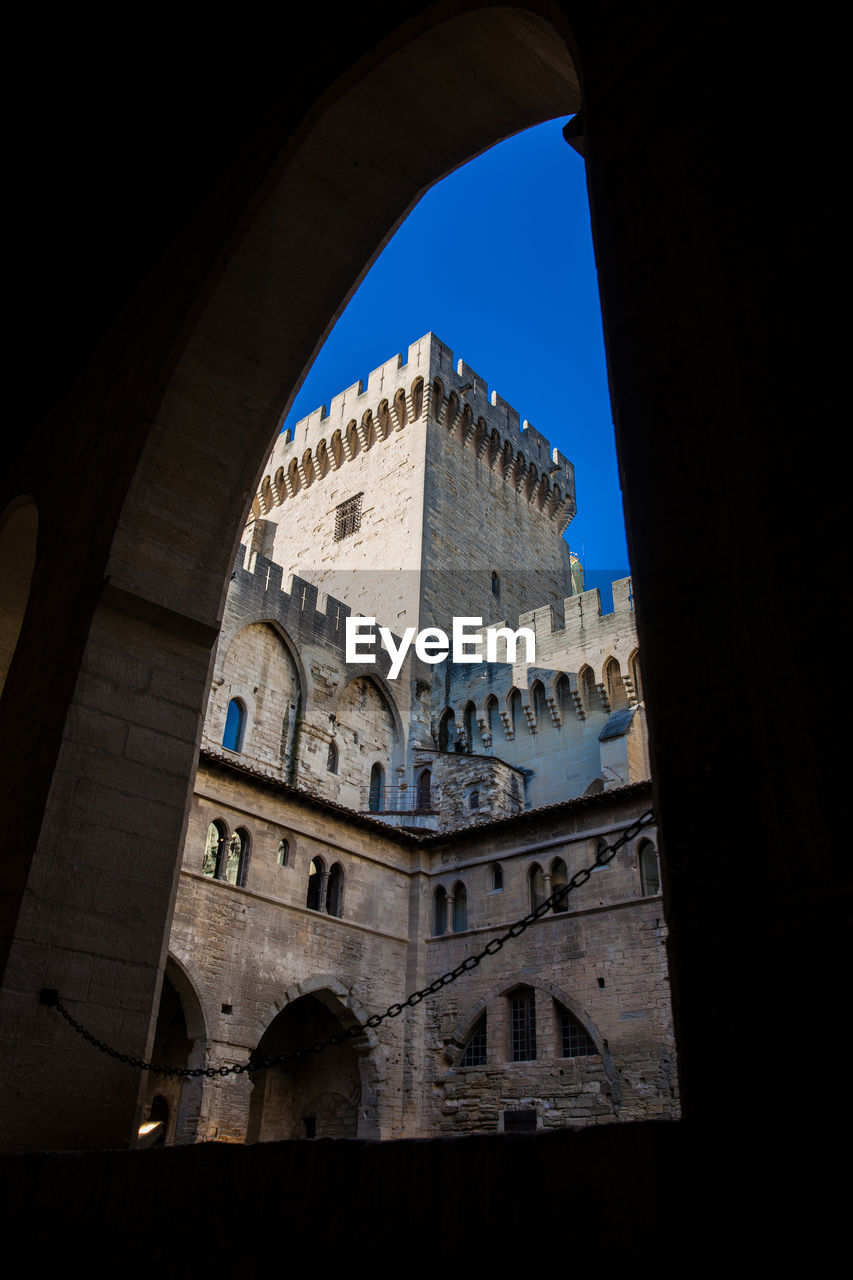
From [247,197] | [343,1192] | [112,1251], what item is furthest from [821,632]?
[247,197]

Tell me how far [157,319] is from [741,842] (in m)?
4.78

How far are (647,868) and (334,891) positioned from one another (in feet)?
18.6

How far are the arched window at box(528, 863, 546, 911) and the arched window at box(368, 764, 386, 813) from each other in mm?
6471

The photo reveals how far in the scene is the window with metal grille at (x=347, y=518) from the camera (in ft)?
93.4

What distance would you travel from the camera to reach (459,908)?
17.9m

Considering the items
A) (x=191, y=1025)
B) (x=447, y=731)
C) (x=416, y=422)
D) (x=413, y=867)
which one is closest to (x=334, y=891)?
(x=413, y=867)

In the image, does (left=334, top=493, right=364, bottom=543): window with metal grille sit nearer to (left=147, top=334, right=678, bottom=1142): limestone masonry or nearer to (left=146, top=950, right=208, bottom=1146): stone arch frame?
(left=147, top=334, right=678, bottom=1142): limestone masonry

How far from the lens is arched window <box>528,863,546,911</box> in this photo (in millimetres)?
16688

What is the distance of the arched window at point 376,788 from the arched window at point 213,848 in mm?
7437

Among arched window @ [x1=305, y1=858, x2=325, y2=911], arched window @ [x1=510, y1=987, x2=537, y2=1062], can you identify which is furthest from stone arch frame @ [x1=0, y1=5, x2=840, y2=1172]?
arched window @ [x1=510, y1=987, x2=537, y2=1062]

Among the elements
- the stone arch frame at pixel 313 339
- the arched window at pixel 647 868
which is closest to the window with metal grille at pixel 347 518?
the arched window at pixel 647 868

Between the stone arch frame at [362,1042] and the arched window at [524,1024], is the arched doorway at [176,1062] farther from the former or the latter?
the arched window at [524,1024]

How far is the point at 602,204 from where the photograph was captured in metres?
2.59

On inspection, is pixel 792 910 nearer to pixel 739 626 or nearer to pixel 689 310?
pixel 739 626
